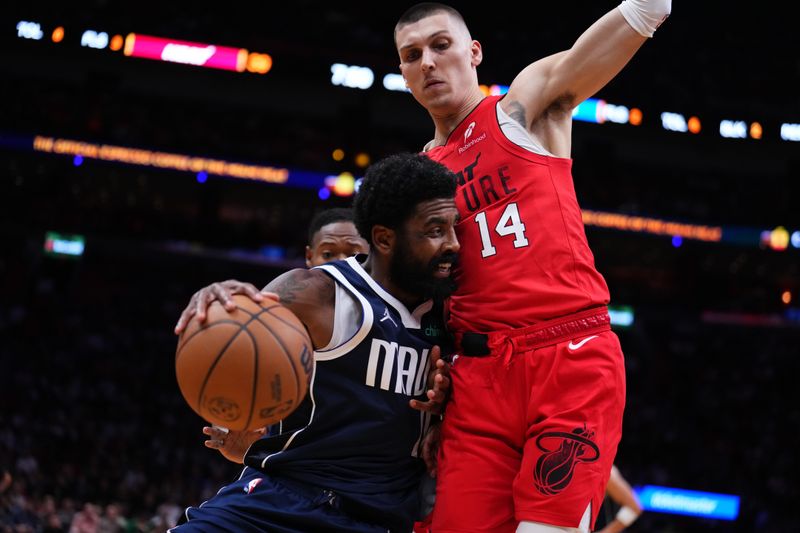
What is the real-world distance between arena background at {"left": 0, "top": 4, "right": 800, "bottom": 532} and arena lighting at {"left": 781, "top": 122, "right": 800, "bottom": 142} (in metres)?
0.06

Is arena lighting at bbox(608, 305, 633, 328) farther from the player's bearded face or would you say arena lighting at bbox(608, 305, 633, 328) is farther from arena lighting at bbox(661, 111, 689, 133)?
the player's bearded face

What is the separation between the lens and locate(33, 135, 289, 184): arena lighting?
18328mm

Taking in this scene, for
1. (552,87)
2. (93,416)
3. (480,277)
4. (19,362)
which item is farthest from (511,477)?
(19,362)

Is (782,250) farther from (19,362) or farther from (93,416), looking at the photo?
(19,362)

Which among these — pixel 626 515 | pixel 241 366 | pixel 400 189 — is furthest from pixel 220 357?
pixel 626 515

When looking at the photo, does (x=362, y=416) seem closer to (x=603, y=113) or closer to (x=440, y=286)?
(x=440, y=286)

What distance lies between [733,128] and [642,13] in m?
16.6

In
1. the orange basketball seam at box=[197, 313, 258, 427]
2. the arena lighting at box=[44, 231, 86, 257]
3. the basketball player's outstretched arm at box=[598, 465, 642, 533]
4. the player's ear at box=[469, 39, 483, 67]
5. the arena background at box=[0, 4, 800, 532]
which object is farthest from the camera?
the arena lighting at box=[44, 231, 86, 257]

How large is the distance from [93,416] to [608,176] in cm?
1193

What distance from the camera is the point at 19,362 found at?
17.3m

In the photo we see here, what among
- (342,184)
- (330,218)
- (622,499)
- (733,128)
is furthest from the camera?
(733,128)

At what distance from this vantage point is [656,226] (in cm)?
1936

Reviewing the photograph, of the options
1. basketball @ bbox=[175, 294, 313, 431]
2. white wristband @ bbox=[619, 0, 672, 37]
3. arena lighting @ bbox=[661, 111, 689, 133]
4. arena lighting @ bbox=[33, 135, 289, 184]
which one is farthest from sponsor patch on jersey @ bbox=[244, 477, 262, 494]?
arena lighting @ bbox=[661, 111, 689, 133]

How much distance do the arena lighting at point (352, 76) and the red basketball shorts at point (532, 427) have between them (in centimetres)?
1566
